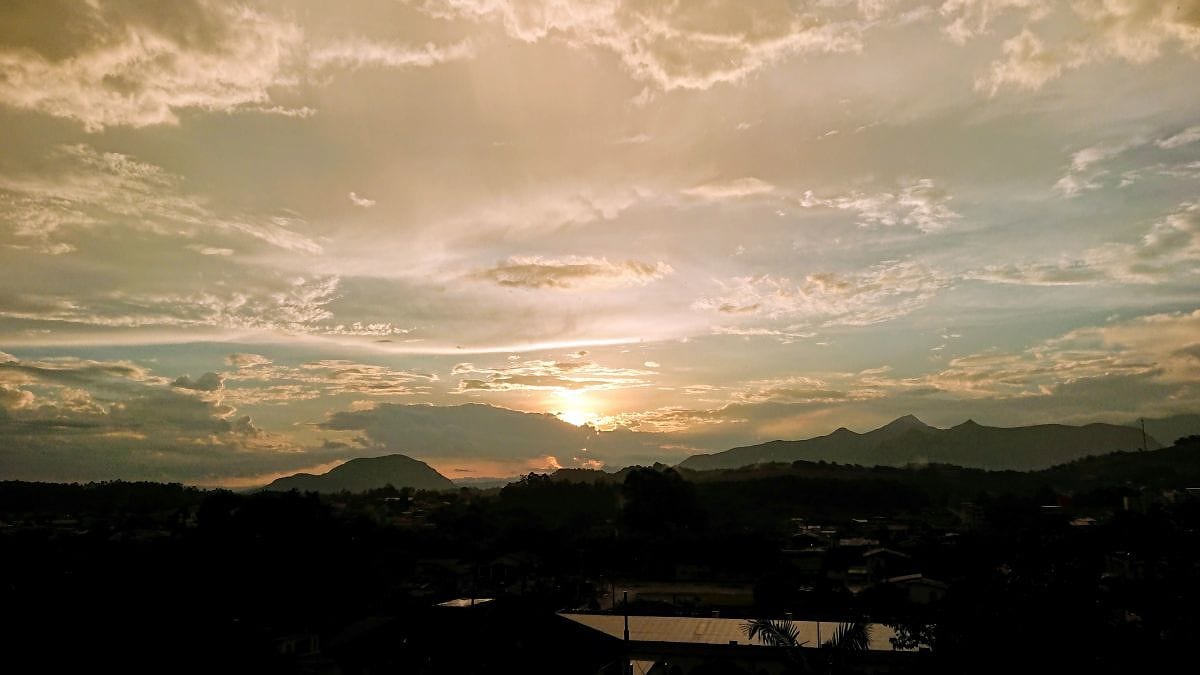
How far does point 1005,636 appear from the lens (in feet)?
40.9

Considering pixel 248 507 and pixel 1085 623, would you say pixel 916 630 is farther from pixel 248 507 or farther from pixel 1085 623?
pixel 248 507

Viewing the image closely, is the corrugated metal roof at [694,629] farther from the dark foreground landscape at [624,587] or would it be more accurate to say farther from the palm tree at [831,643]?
the palm tree at [831,643]

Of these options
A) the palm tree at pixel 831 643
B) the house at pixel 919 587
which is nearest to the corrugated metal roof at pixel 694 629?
the house at pixel 919 587

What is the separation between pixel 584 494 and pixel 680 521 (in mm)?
29219

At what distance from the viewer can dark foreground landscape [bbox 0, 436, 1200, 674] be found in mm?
13438

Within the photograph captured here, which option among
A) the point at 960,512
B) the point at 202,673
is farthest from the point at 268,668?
the point at 960,512

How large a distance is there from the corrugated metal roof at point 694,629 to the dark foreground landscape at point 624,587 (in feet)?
0.57

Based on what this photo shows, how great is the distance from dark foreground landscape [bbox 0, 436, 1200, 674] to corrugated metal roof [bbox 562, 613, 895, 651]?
6.9 inches

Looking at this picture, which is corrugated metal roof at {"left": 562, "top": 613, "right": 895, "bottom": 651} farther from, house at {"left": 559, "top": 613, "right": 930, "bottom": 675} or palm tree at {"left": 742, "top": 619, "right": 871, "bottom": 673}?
palm tree at {"left": 742, "top": 619, "right": 871, "bottom": 673}

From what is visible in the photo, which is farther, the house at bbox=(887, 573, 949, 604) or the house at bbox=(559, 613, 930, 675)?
the house at bbox=(887, 573, 949, 604)

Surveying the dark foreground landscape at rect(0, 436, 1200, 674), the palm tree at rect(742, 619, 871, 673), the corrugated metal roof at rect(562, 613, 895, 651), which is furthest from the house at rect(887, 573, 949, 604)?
the palm tree at rect(742, 619, 871, 673)

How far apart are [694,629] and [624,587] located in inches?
861

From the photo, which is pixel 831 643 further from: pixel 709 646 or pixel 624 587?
pixel 624 587

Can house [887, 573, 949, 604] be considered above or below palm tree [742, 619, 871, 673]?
below
